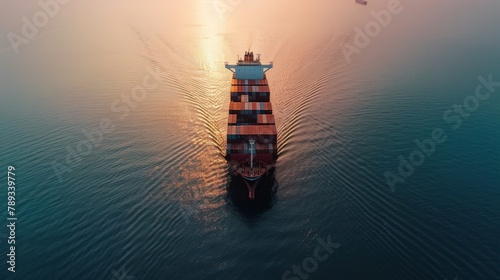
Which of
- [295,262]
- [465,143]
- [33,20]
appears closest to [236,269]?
[295,262]

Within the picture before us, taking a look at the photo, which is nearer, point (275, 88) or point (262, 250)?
point (262, 250)

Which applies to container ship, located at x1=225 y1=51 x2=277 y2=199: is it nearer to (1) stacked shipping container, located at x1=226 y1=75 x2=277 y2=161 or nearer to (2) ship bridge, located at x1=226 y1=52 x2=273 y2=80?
(1) stacked shipping container, located at x1=226 y1=75 x2=277 y2=161

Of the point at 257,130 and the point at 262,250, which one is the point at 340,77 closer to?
the point at 257,130
